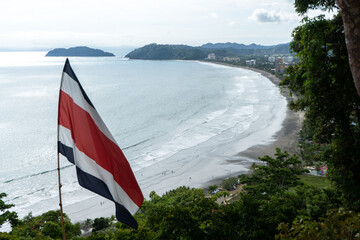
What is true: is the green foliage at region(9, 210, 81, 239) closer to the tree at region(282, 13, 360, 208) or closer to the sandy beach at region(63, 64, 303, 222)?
the sandy beach at region(63, 64, 303, 222)

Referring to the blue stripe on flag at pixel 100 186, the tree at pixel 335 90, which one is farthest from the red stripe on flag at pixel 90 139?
the tree at pixel 335 90

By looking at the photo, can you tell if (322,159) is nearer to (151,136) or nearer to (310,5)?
(310,5)

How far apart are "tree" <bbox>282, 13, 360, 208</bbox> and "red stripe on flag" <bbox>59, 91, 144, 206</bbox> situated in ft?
24.2

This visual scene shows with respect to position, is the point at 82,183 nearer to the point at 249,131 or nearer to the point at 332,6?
the point at 332,6

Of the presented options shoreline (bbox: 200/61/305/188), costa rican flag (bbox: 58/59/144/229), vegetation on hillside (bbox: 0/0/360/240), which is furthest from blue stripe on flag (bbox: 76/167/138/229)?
shoreline (bbox: 200/61/305/188)

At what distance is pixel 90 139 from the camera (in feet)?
17.8

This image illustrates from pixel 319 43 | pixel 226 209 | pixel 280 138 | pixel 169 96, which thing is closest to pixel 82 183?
pixel 226 209

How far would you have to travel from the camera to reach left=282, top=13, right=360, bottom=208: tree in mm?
9727

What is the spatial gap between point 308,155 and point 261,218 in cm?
2932

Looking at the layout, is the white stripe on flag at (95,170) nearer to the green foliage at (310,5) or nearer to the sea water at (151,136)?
the green foliage at (310,5)

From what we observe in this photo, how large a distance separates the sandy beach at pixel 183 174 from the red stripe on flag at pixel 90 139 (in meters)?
22.7

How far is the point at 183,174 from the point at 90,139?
2885cm

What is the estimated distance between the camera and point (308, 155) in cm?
3566

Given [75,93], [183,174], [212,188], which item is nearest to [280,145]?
[183,174]
